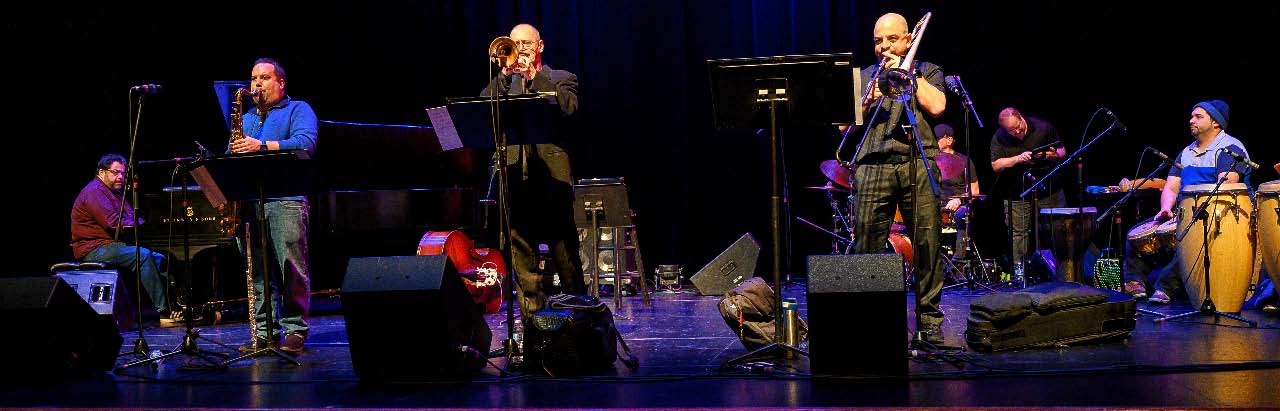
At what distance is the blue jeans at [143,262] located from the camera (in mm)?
7836

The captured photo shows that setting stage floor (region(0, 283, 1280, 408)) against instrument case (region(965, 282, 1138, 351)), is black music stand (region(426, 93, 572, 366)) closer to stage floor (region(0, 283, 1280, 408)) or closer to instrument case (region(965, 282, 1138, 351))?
stage floor (region(0, 283, 1280, 408))

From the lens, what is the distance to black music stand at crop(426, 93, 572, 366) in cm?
449

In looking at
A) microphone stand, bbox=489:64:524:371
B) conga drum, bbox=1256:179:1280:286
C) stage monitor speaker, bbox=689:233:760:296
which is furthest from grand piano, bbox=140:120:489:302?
conga drum, bbox=1256:179:1280:286

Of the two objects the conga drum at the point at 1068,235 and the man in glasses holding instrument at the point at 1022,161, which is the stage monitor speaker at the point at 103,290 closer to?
the man in glasses holding instrument at the point at 1022,161

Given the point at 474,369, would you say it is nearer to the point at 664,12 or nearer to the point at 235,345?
the point at 235,345

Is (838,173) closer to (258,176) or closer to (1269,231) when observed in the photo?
(1269,231)

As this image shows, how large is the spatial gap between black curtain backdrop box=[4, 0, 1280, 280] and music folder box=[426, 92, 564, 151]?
4.25 metres

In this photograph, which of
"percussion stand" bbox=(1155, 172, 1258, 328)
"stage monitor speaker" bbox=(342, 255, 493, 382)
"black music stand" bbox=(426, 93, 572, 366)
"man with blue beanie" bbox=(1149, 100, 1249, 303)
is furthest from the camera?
"man with blue beanie" bbox=(1149, 100, 1249, 303)

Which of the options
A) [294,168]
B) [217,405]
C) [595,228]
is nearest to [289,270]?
[294,168]

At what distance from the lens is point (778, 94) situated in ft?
14.2

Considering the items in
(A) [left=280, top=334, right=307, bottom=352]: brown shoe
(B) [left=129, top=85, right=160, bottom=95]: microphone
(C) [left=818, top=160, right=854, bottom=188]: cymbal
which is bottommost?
(A) [left=280, top=334, right=307, bottom=352]: brown shoe

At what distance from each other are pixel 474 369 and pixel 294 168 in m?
1.32

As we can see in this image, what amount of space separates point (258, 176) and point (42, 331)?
Result: 3.92 feet

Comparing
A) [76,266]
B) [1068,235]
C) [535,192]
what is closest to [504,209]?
[535,192]
